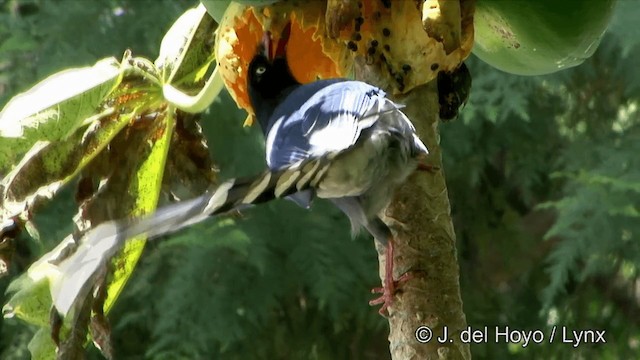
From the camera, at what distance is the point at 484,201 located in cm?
190

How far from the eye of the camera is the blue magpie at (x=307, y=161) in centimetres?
41

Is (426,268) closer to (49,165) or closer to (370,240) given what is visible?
(49,165)

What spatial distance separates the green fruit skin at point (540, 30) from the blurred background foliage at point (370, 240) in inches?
43.0

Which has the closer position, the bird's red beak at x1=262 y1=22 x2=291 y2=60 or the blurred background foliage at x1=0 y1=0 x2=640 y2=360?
the bird's red beak at x1=262 y1=22 x2=291 y2=60

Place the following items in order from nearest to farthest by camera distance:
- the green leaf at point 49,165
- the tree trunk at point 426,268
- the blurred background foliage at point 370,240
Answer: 1. the tree trunk at point 426,268
2. the green leaf at point 49,165
3. the blurred background foliage at point 370,240

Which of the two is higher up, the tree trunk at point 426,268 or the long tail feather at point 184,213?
the long tail feather at point 184,213

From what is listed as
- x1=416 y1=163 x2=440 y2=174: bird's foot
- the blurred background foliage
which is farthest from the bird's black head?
the blurred background foliage

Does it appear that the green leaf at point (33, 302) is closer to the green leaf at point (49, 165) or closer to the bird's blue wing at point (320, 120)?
the green leaf at point (49, 165)

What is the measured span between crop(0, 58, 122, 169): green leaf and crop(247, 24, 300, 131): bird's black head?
8 centimetres

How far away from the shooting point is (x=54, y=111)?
48cm

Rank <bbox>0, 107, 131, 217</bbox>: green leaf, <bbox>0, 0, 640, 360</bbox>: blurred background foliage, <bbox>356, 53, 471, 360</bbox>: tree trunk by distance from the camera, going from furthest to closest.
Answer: <bbox>0, 0, 640, 360</bbox>: blurred background foliage < <bbox>0, 107, 131, 217</bbox>: green leaf < <bbox>356, 53, 471, 360</bbox>: tree trunk

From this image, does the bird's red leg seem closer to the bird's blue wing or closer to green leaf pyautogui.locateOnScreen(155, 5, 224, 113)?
the bird's blue wing

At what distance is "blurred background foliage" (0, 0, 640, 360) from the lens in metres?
1.63

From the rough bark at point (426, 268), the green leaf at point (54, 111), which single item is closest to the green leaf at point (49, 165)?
the green leaf at point (54, 111)
